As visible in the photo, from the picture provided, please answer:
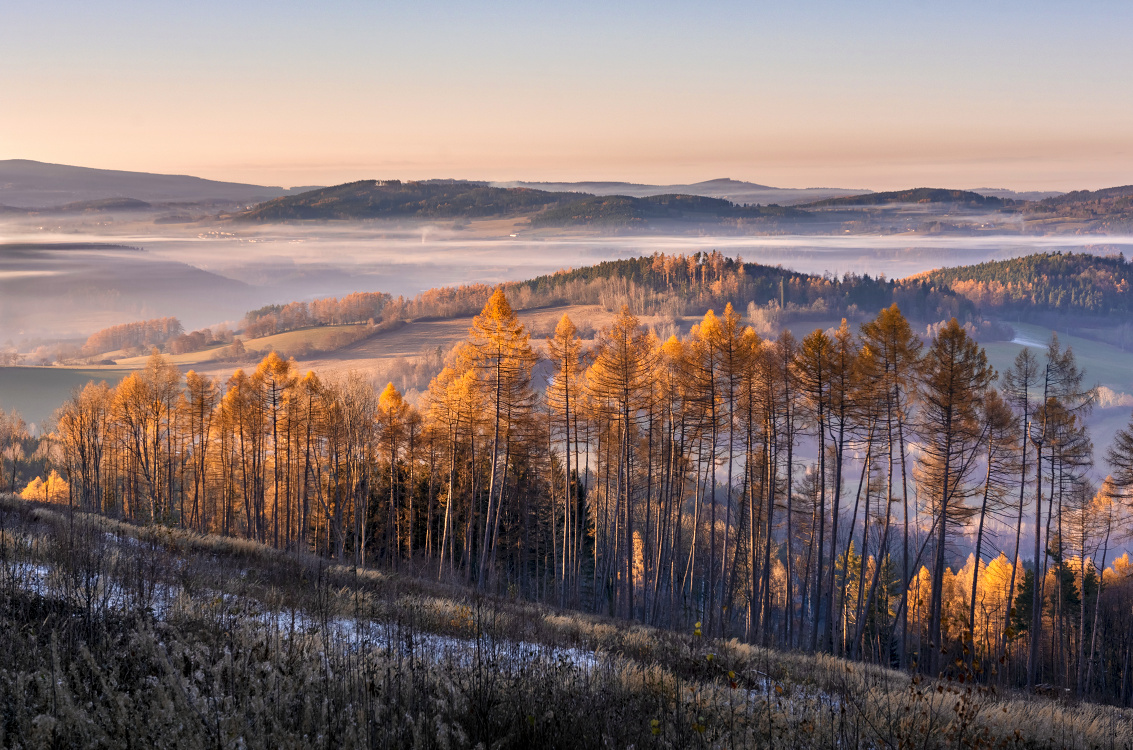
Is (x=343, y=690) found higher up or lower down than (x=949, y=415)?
higher up

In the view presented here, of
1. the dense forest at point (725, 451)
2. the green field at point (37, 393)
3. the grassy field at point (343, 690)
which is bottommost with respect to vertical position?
the green field at point (37, 393)

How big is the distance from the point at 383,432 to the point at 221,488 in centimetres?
2210

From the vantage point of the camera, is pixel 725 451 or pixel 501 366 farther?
pixel 725 451

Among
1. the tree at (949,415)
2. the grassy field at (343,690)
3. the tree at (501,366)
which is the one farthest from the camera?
the tree at (501,366)

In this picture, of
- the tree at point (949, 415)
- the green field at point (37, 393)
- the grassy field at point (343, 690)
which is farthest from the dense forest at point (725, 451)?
the green field at point (37, 393)

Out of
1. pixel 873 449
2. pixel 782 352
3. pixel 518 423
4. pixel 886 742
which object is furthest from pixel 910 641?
pixel 886 742

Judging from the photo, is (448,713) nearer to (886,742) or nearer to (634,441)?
(886,742)

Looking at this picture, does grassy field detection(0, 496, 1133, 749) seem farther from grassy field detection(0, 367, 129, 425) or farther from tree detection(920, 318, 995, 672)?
grassy field detection(0, 367, 129, 425)

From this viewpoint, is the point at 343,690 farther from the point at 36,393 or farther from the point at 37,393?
the point at 36,393

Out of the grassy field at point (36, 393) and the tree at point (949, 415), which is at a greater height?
the tree at point (949, 415)

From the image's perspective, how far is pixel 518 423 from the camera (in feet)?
115

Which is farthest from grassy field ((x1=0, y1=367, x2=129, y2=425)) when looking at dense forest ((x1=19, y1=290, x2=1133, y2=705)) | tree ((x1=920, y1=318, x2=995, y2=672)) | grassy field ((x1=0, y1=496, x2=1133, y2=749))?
grassy field ((x1=0, y1=496, x2=1133, y2=749))

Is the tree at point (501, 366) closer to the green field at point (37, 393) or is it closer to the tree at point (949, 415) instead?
the tree at point (949, 415)

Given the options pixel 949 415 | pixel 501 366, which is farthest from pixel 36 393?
pixel 949 415
